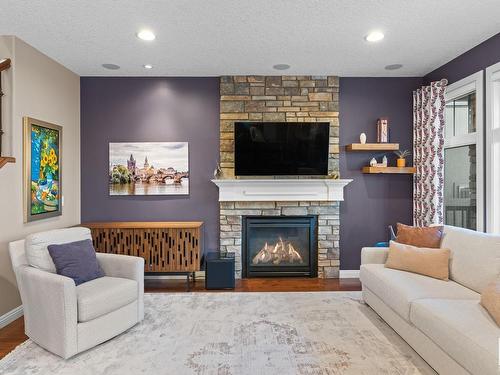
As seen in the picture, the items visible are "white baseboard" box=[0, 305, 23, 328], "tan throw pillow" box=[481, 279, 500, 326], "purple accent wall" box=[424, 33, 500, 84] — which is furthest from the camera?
"purple accent wall" box=[424, 33, 500, 84]

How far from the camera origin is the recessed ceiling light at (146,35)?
3270mm

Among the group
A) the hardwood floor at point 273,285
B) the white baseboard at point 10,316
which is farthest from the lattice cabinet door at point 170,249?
the white baseboard at point 10,316

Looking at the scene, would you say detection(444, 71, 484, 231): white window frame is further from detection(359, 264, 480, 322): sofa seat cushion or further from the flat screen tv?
the flat screen tv

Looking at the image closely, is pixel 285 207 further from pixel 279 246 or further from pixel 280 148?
pixel 280 148

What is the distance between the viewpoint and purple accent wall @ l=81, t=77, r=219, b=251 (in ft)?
15.3

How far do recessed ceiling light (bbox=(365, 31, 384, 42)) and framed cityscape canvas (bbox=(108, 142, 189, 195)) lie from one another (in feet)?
8.42

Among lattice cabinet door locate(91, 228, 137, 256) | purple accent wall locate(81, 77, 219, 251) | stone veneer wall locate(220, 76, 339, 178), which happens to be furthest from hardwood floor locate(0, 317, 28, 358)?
stone veneer wall locate(220, 76, 339, 178)

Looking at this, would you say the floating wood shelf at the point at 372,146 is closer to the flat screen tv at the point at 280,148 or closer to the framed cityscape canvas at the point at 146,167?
the flat screen tv at the point at 280,148

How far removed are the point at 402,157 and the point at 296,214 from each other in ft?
5.32

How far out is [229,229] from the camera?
465 cm

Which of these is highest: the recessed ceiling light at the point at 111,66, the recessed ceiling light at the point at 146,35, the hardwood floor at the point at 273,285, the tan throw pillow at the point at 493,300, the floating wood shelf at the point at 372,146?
the recessed ceiling light at the point at 111,66

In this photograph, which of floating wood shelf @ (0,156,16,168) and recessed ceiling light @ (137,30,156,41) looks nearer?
floating wood shelf @ (0,156,16,168)

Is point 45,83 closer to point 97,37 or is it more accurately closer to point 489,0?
point 97,37

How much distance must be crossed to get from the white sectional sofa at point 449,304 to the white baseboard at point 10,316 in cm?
350
